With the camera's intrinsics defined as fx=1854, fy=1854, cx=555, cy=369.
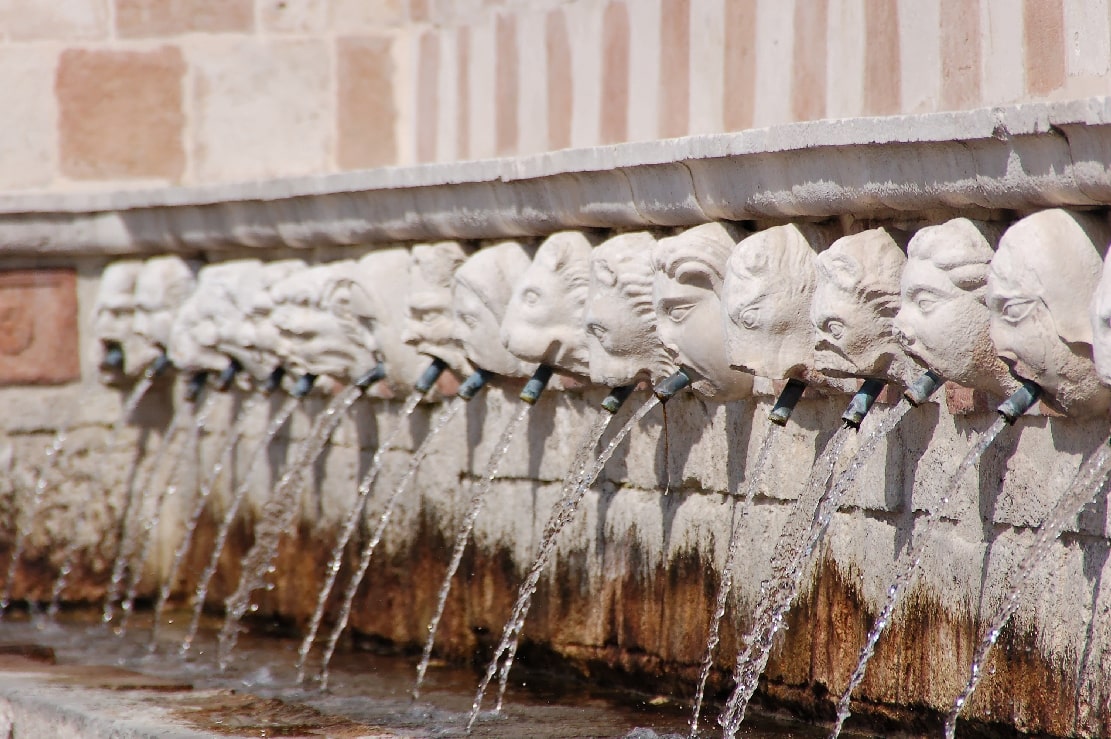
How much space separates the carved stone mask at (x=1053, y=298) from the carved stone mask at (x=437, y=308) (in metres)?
2.18

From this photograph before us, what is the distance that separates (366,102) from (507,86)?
103 centimetres

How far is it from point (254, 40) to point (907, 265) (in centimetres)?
360

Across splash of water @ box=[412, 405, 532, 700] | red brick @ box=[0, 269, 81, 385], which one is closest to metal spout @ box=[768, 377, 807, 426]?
splash of water @ box=[412, 405, 532, 700]

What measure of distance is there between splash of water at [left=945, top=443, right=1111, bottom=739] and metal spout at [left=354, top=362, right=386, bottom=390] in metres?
2.40

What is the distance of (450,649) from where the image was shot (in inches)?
211

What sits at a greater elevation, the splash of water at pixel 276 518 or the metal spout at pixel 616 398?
the metal spout at pixel 616 398

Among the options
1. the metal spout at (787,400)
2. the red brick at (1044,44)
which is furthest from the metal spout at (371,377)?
the red brick at (1044,44)

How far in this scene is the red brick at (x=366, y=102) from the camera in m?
6.42

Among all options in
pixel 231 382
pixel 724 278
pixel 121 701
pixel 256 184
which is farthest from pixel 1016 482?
pixel 231 382

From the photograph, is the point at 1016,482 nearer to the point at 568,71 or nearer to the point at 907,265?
the point at 907,265

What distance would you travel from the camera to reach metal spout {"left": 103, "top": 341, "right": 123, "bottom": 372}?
265 inches

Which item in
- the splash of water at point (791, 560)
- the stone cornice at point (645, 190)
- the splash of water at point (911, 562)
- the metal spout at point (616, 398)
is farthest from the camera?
the metal spout at point (616, 398)

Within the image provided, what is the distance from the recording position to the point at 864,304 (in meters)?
3.67

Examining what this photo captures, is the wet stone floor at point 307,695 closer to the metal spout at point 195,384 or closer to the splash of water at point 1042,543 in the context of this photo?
the splash of water at point 1042,543
